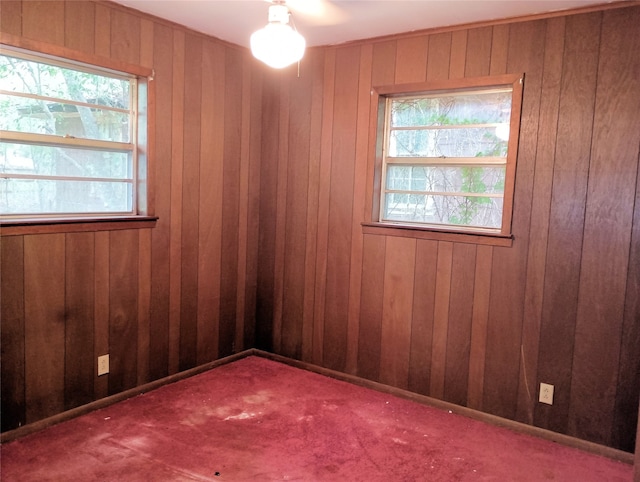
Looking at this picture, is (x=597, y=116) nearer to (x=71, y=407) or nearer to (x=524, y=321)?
(x=524, y=321)

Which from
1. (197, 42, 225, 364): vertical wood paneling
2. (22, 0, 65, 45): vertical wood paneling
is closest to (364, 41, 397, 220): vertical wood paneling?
(197, 42, 225, 364): vertical wood paneling

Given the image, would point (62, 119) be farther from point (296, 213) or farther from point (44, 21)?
point (296, 213)

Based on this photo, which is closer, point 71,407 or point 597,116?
point 597,116

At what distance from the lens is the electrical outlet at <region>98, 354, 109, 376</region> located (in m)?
3.02

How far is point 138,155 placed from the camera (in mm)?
3191

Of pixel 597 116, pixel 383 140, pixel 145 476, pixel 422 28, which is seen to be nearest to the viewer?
pixel 145 476

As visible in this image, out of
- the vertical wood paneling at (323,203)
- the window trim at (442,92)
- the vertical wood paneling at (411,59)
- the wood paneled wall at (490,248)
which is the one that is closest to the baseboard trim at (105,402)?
the wood paneled wall at (490,248)

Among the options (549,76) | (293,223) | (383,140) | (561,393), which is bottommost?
(561,393)

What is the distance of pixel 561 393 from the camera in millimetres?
2850

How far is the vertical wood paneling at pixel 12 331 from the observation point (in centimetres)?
256

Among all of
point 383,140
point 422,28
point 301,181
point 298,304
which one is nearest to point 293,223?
point 301,181

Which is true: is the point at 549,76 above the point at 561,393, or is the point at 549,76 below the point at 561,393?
above

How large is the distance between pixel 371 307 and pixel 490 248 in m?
0.92

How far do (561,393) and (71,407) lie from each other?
2.77 m
